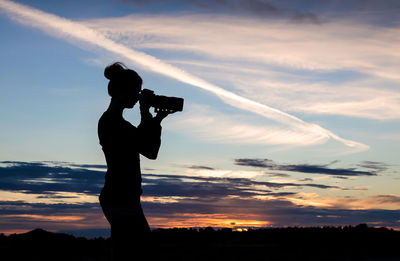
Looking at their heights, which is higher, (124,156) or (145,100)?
(145,100)

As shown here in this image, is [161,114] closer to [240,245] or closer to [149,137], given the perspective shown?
[149,137]

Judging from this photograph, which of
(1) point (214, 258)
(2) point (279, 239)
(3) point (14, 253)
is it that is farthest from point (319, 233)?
(3) point (14, 253)

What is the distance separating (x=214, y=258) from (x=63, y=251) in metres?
4.27

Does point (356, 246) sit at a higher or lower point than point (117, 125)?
lower

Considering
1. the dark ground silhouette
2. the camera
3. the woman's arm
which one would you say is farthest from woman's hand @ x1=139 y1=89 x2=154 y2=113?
the dark ground silhouette

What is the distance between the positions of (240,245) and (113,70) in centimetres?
775

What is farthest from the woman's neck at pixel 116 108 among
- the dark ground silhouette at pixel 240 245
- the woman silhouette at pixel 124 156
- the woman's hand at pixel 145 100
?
the dark ground silhouette at pixel 240 245

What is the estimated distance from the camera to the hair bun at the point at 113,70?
5.21 metres

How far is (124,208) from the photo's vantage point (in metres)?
4.98

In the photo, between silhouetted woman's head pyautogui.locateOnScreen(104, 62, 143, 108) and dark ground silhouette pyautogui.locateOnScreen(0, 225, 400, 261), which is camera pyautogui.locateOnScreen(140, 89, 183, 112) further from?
dark ground silhouette pyautogui.locateOnScreen(0, 225, 400, 261)

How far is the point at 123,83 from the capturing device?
17.0ft

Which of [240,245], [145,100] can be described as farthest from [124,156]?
[240,245]

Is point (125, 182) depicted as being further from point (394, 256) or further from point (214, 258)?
point (394, 256)

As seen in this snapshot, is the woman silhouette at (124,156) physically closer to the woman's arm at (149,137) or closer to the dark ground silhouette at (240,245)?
the woman's arm at (149,137)
